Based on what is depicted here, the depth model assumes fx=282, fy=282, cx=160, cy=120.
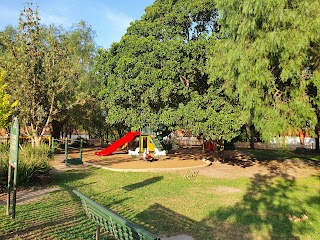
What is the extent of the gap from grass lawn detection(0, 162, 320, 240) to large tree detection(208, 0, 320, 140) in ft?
8.11

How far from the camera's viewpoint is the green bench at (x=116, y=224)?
3.45 metres

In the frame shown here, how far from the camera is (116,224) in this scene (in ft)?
13.8

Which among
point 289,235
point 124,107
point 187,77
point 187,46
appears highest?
point 187,46

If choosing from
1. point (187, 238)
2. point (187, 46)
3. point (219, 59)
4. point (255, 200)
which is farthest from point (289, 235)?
point (187, 46)

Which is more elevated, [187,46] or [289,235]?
[187,46]

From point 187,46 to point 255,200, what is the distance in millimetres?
7858

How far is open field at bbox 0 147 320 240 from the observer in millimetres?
6051

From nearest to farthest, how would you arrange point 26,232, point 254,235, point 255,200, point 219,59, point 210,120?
point 26,232 < point 254,235 < point 255,200 < point 219,59 < point 210,120

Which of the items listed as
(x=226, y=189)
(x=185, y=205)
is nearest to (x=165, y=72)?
(x=226, y=189)

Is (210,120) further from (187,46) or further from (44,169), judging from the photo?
(44,169)

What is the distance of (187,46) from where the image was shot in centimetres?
1364

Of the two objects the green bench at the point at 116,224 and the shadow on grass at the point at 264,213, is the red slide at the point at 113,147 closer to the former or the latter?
the shadow on grass at the point at 264,213

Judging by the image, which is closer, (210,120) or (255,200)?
(255,200)

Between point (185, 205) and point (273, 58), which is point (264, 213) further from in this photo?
point (273, 58)
